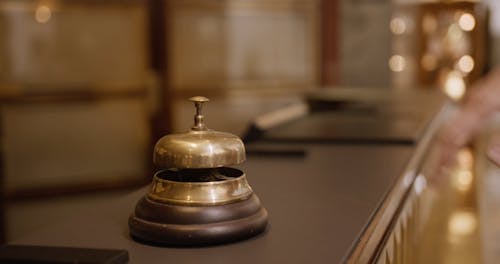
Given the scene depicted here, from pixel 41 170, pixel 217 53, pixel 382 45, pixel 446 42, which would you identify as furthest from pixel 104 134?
pixel 446 42

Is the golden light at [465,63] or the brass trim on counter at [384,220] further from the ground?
the brass trim on counter at [384,220]

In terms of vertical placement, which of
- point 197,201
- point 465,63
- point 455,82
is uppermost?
point 197,201

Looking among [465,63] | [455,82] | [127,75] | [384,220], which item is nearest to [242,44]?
[127,75]

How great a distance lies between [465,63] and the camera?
11156 millimetres

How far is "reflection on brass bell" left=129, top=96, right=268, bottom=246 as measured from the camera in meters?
0.99

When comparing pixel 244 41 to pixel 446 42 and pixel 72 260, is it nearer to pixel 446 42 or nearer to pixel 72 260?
pixel 72 260

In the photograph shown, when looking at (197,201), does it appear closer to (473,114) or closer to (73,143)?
(473,114)

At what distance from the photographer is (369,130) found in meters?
2.33

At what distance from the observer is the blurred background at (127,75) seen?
3.88 meters

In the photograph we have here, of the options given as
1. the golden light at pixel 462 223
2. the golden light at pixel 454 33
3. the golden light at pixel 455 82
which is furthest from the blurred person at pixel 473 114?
the golden light at pixel 454 33

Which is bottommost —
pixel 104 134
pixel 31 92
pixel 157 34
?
pixel 104 134

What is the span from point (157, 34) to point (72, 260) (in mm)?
3565

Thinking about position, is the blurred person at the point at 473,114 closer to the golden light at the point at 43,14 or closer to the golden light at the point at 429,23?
the golden light at the point at 43,14

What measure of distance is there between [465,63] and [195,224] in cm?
1076
